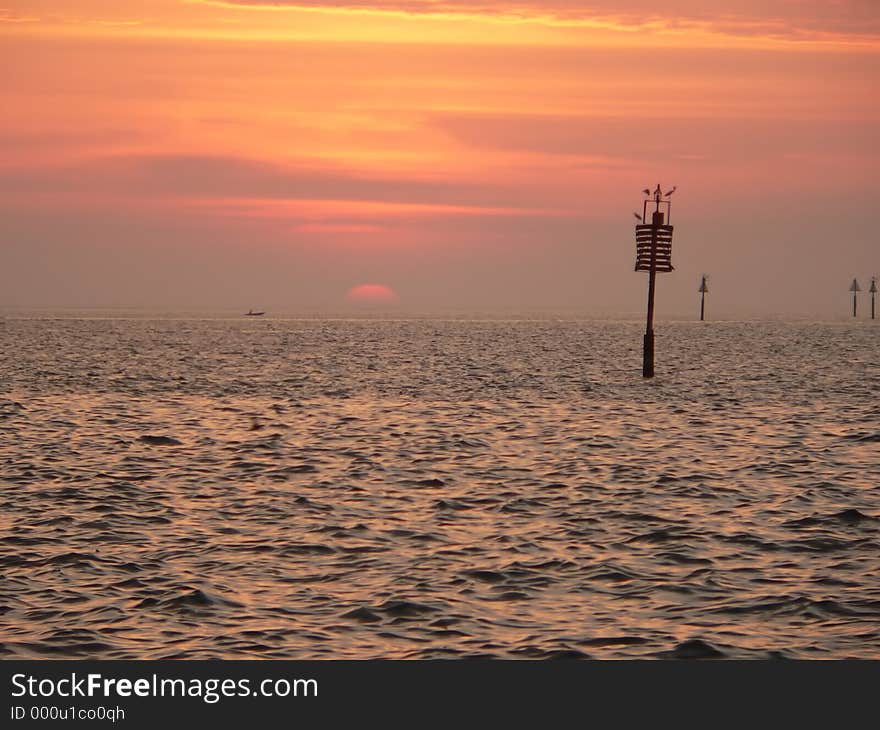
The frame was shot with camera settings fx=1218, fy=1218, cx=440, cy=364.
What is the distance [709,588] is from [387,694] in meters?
6.71

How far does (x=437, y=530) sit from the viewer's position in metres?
20.1

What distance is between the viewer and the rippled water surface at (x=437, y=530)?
45.9 ft

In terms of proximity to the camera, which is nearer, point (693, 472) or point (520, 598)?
point (520, 598)

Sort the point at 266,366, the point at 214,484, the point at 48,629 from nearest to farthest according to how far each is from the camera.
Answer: the point at 48,629, the point at 214,484, the point at 266,366

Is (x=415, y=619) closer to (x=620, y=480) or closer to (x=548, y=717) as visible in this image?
(x=548, y=717)

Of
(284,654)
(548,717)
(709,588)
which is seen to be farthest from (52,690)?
(709,588)

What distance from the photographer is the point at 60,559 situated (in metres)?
17.7

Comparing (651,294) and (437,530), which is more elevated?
(651,294)

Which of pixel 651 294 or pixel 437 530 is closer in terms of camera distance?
pixel 437 530

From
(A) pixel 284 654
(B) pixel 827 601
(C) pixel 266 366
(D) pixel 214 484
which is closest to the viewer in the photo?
(A) pixel 284 654

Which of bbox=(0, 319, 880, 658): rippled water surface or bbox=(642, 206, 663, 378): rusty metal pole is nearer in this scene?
bbox=(0, 319, 880, 658): rippled water surface

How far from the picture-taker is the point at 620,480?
26062 millimetres

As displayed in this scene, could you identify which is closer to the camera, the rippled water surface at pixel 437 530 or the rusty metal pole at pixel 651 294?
the rippled water surface at pixel 437 530

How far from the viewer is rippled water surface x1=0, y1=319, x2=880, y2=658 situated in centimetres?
1400
